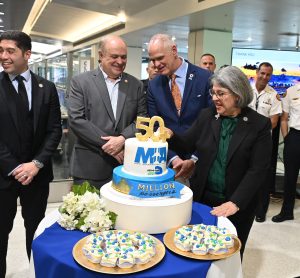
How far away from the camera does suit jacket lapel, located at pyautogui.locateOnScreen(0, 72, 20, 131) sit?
205 centimetres

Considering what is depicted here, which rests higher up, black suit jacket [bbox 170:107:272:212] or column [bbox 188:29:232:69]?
column [bbox 188:29:232:69]

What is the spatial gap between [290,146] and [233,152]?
224cm

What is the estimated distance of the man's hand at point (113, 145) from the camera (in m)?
2.21

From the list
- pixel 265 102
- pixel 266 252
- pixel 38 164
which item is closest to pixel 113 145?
pixel 38 164

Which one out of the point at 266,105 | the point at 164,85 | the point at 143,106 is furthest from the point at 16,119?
the point at 266,105

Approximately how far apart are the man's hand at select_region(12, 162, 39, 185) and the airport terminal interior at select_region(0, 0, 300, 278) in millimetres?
1024

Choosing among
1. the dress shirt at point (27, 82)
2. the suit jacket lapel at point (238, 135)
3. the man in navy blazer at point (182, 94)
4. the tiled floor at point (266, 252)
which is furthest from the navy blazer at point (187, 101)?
the tiled floor at point (266, 252)

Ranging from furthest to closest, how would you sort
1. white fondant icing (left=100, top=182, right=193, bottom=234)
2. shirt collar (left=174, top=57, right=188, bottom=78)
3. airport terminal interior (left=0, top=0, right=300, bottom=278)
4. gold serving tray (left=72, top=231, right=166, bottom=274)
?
airport terminal interior (left=0, top=0, right=300, bottom=278), shirt collar (left=174, top=57, right=188, bottom=78), white fondant icing (left=100, top=182, right=193, bottom=234), gold serving tray (left=72, top=231, right=166, bottom=274)

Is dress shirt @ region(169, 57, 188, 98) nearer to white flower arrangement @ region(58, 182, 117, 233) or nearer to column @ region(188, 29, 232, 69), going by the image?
white flower arrangement @ region(58, 182, 117, 233)

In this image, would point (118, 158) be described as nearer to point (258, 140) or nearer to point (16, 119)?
point (16, 119)

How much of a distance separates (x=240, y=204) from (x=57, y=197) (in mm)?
2912

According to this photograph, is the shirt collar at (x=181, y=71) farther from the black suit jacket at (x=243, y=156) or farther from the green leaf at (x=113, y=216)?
the green leaf at (x=113, y=216)

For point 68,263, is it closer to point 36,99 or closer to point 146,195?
point 146,195

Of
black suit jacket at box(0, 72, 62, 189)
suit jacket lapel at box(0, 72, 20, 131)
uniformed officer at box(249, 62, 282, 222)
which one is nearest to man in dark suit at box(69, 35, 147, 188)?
black suit jacket at box(0, 72, 62, 189)
